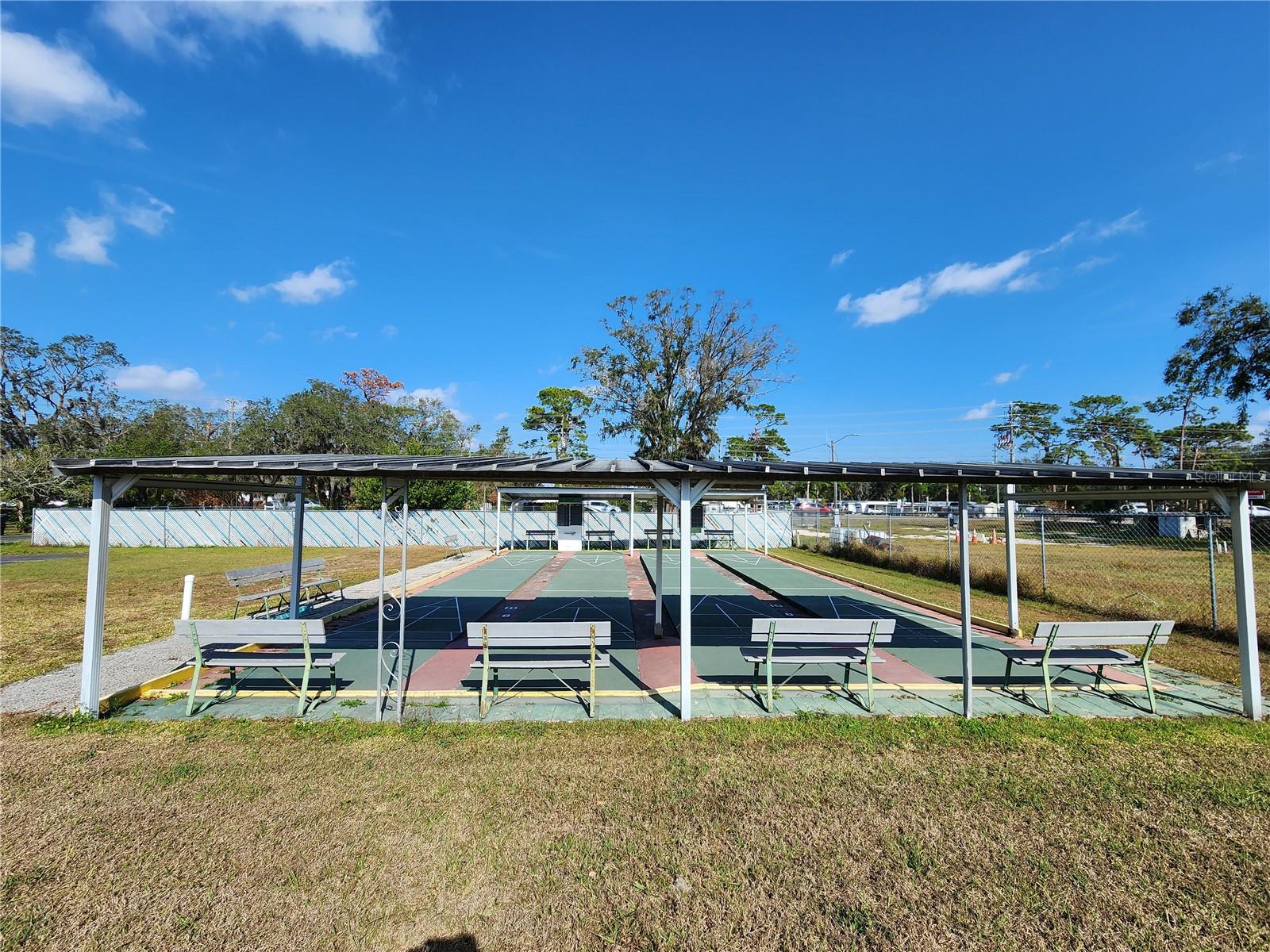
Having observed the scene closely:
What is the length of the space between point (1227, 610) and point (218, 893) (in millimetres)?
14440

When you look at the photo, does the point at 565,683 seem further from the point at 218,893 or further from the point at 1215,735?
the point at 1215,735

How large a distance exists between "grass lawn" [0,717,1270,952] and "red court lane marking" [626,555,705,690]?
1392 millimetres

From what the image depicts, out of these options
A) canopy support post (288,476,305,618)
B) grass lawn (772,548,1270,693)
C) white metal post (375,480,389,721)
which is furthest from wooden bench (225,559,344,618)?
grass lawn (772,548,1270,693)

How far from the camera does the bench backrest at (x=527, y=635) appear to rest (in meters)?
5.41

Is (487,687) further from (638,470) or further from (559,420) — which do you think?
(559,420)

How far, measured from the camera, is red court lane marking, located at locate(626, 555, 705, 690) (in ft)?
21.3

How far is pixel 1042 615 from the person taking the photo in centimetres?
982

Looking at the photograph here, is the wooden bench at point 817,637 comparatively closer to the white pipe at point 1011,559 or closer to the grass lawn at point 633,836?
the grass lawn at point 633,836

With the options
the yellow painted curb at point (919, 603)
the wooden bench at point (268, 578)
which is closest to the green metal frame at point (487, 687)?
the wooden bench at point (268, 578)

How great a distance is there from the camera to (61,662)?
691cm

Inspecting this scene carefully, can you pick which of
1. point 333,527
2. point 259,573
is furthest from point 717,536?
point 259,573

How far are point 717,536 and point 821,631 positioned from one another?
2231cm

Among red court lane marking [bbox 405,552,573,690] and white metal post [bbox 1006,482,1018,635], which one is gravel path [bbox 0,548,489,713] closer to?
red court lane marking [bbox 405,552,573,690]

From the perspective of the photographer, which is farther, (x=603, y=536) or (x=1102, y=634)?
(x=603, y=536)
